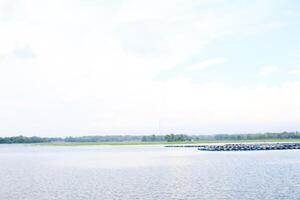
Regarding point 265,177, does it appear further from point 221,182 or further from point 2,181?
point 2,181

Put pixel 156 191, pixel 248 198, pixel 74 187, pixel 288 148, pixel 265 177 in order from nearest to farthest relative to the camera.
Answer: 1. pixel 248 198
2. pixel 156 191
3. pixel 74 187
4. pixel 265 177
5. pixel 288 148

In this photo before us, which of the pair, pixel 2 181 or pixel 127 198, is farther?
pixel 2 181

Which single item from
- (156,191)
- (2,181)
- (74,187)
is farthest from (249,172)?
(2,181)

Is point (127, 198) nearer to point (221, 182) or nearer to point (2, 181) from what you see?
point (221, 182)

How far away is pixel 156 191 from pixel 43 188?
44.6 feet

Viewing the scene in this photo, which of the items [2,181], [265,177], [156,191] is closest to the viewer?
[156,191]

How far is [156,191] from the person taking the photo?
42.4m

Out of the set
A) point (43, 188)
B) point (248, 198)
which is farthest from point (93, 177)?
point (248, 198)

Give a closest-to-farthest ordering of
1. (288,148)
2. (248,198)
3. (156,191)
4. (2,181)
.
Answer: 1. (248,198)
2. (156,191)
3. (2,181)
4. (288,148)

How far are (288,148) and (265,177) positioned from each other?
88874 mm

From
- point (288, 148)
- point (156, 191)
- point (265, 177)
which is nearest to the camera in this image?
point (156, 191)

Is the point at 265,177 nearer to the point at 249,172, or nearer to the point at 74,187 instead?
the point at 249,172

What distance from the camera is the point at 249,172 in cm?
5828

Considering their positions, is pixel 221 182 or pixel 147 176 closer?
pixel 221 182
